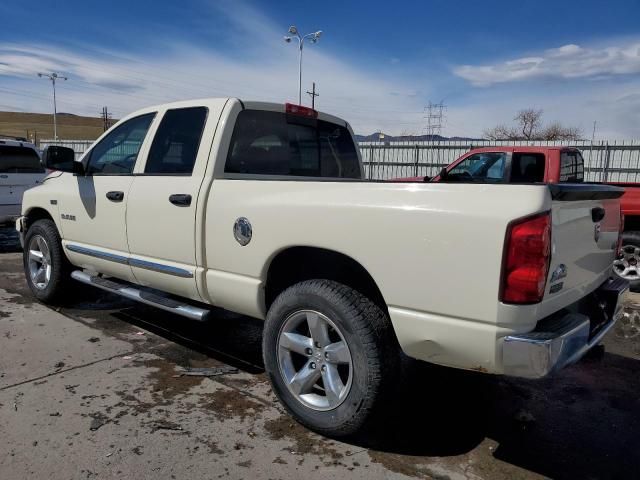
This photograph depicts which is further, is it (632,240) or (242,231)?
(632,240)

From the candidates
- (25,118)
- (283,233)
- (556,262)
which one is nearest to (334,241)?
(283,233)

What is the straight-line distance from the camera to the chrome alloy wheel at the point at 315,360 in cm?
287

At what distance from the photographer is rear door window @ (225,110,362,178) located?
3.74 meters

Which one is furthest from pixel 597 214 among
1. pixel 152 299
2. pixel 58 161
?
pixel 58 161

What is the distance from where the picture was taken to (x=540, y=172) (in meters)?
7.93

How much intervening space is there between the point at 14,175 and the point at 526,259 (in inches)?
334

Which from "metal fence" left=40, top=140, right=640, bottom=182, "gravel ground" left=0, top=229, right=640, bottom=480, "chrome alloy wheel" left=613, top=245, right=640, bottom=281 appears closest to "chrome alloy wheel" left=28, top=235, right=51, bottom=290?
"gravel ground" left=0, top=229, right=640, bottom=480

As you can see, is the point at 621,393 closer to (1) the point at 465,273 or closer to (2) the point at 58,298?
(1) the point at 465,273

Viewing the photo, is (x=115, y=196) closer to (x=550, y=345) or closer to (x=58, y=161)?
(x=58, y=161)

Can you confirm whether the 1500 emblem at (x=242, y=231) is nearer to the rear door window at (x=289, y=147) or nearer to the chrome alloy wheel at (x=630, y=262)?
the rear door window at (x=289, y=147)

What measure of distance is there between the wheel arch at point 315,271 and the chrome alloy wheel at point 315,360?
285 mm

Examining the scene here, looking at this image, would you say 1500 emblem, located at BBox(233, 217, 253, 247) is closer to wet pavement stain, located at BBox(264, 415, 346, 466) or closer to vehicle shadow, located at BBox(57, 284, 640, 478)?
wet pavement stain, located at BBox(264, 415, 346, 466)

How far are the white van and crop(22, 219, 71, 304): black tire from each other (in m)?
3.60

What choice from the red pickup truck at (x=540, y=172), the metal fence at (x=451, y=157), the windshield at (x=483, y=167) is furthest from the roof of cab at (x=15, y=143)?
the metal fence at (x=451, y=157)
